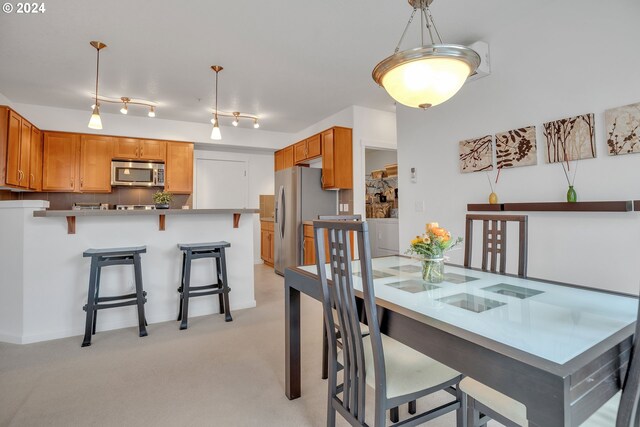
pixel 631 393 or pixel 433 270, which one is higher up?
pixel 433 270

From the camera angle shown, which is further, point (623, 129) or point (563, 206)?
point (563, 206)

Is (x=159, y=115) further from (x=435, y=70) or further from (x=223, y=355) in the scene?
(x=435, y=70)

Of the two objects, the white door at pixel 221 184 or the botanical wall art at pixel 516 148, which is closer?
the botanical wall art at pixel 516 148

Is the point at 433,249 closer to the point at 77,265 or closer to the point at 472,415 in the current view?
the point at 472,415

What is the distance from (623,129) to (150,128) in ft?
18.0

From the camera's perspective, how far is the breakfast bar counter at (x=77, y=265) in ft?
8.47

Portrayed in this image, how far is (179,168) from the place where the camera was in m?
5.04

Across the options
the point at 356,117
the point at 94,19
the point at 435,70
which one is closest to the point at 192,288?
the point at 94,19

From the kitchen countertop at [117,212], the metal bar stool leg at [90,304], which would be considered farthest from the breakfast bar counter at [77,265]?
the metal bar stool leg at [90,304]

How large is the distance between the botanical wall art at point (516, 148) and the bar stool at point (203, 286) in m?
2.59

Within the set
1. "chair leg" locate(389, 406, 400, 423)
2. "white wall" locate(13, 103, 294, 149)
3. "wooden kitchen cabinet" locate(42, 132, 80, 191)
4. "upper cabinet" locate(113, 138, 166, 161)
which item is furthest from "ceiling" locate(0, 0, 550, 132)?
"chair leg" locate(389, 406, 400, 423)

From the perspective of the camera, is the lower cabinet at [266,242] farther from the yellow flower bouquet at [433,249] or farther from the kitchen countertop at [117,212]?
the yellow flower bouquet at [433,249]

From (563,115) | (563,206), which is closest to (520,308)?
(563,206)

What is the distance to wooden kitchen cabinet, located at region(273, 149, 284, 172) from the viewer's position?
5812mm
